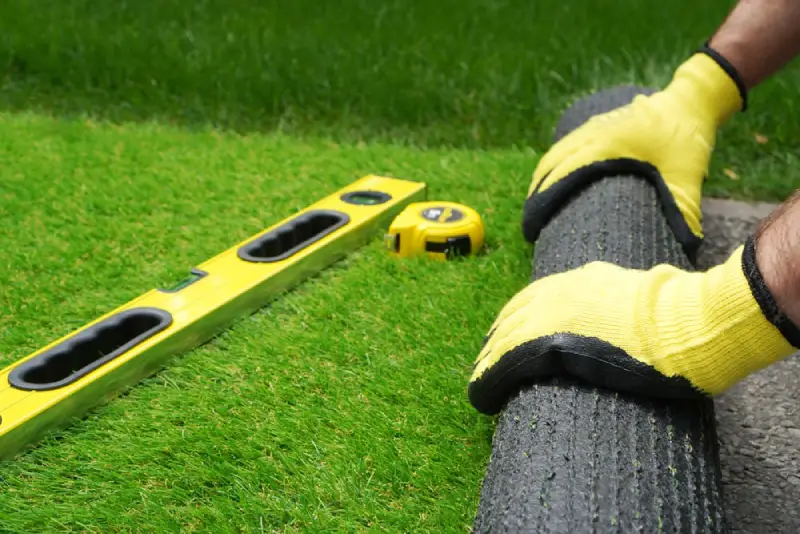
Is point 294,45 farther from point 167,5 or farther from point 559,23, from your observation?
point 559,23

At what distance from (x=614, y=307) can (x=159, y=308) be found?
0.99m

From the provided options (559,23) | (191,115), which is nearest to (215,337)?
(191,115)

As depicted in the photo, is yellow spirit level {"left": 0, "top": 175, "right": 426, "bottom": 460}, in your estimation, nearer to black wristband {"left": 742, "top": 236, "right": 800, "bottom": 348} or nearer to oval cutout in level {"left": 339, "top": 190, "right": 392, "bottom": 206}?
oval cutout in level {"left": 339, "top": 190, "right": 392, "bottom": 206}

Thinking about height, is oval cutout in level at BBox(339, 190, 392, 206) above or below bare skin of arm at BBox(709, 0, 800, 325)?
below

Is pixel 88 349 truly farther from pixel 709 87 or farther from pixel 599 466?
pixel 709 87

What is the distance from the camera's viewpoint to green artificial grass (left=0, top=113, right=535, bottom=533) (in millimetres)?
1351

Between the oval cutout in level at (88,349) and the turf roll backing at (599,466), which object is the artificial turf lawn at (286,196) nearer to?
the oval cutout in level at (88,349)

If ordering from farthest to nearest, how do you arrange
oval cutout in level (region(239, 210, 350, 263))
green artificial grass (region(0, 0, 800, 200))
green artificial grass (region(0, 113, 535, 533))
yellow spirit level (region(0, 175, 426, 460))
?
green artificial grass (region(0, 0, 800, 200))
oval cutout in level (region(239, 210, 350, 263))
yellow spirit level (region(0, 175, 426, 460))
green artificial grass (region(0, 113, 535, 533))

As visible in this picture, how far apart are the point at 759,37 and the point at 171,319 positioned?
1538mm

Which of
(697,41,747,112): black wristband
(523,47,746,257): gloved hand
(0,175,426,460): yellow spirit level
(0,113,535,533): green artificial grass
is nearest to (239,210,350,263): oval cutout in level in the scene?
(0,175,426,460): yellow spirit level

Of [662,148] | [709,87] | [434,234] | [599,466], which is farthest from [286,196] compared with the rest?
[599,466]

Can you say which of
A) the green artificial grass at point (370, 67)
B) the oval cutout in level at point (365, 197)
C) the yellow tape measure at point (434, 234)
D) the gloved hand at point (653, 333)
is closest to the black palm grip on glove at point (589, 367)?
the gloved hand at point (653, 333)

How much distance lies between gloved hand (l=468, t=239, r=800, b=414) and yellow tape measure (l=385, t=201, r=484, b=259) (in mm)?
833

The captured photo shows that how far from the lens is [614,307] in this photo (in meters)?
1.23
